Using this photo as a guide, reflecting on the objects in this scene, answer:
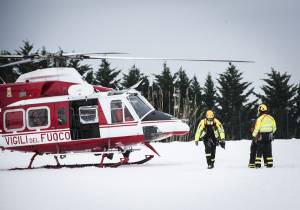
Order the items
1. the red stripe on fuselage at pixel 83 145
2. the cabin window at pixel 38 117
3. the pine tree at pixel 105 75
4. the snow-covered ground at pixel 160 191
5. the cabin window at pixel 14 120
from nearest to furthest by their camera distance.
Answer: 1. the snow-covered ground at pixel 160 191
2. the red stripe on fuselage at pixel 83 145
3. the cabin window at pixel 38 117
4. the cabin window at pixel 14 120
5. the pine tree at pixel 105 75

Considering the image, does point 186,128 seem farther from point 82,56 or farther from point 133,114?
point 82,56

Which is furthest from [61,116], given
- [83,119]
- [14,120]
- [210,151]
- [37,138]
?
[210,151]

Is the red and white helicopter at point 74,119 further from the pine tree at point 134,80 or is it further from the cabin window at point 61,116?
the pine tree at point 134,80

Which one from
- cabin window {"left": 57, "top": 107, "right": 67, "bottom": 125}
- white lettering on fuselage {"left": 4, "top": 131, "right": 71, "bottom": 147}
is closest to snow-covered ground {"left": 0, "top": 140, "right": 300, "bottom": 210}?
white lettering on fuselage {"left": 4, "top": 131, "right": 71, "bottom": 147}

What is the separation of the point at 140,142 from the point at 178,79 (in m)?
40.5

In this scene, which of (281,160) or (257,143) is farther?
(281,160)

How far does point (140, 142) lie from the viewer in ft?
44.7

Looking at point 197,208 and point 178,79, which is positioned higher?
point 178,79

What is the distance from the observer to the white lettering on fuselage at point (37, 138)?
13.7 m

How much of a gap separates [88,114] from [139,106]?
1560mm

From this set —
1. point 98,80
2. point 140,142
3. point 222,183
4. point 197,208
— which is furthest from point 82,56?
point 98,80

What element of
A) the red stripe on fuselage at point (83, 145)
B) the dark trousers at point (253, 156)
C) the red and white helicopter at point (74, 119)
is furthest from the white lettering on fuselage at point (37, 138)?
the dark trousers at point (253, 156)

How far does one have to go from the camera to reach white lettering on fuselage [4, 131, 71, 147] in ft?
45.0

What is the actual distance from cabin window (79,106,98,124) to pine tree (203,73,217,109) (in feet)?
130
